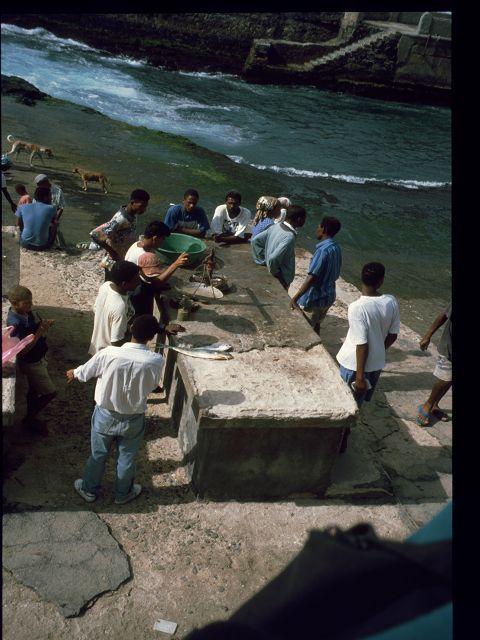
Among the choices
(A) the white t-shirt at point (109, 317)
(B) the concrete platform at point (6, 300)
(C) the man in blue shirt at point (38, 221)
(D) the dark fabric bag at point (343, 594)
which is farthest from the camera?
(C) the man in blue shirt at point (38, 221)

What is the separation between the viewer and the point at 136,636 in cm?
364

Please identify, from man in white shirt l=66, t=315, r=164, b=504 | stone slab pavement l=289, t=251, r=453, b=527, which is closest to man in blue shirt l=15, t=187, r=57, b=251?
stone slab pavement l=289, t=251, r=453, b=527

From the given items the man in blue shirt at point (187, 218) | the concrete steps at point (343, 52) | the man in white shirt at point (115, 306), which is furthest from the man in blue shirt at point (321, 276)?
the concrete steps at point (343, 52)

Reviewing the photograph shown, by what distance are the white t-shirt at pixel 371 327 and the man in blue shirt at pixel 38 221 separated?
4.51m

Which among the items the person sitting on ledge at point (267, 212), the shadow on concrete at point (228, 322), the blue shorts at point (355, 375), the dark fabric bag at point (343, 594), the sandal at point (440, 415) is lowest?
the sandal at point (440, 415)

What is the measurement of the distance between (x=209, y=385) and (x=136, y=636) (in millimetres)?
1779

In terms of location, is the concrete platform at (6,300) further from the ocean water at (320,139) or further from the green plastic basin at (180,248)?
the ocean water at (320,139)

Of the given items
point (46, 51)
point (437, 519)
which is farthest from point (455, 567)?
point (46, 51)

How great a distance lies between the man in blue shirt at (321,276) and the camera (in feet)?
19.3

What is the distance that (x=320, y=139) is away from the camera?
24672 millimetres

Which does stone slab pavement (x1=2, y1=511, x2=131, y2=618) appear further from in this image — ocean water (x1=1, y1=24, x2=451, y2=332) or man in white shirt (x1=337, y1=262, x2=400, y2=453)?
ocean water (x1=1, y1=24, x2=451, y2=332)

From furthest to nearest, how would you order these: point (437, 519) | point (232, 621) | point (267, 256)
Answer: point (267, 256)
point (437, 519)
point (232, 621)

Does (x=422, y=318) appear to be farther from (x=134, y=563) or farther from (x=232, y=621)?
(x=232, y=621)

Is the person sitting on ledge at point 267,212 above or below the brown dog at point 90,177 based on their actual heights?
above
